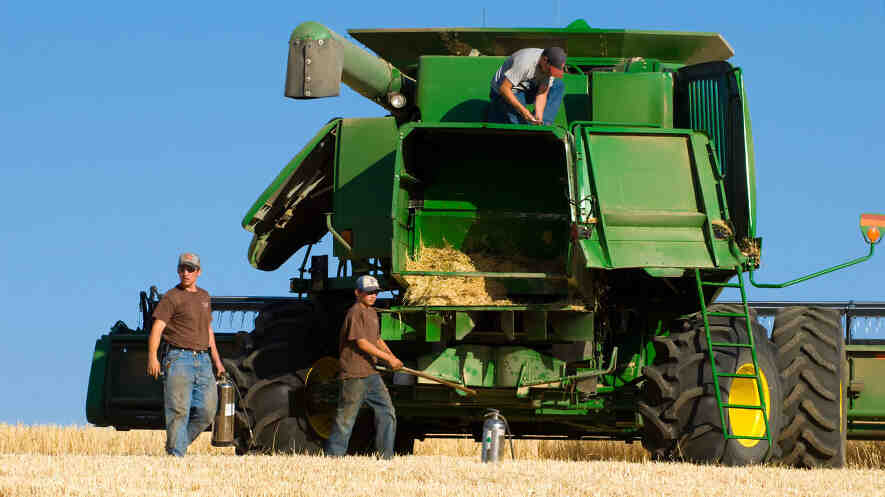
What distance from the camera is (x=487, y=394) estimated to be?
535 inches

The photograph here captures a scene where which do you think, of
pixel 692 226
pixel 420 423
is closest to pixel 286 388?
pixel 420 423

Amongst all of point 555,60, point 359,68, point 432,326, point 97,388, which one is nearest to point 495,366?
point 432,326

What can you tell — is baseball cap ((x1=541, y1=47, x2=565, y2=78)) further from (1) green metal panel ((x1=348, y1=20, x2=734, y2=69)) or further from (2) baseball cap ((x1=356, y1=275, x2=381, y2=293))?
(2) baseball cap ((x1=356, y1=275, x2=381, y2=293))

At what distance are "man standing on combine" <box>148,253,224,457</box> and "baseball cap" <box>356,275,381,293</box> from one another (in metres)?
1.36

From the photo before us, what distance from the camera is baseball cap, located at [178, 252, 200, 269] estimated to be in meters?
12.6

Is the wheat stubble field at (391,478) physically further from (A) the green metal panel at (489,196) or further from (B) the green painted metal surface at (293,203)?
(B) the green painted metal surface at (293,203)

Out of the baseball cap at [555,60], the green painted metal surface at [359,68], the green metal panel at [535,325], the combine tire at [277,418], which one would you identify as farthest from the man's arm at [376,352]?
the baseball cap at [555,60]

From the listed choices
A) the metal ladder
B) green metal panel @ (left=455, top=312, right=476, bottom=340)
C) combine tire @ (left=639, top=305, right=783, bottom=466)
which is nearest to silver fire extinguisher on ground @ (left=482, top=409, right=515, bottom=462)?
green metal panel @ (left=455, top=312, right=476, bottom=340)

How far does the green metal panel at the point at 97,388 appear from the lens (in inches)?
656

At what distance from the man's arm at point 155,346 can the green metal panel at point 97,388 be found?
438 cm

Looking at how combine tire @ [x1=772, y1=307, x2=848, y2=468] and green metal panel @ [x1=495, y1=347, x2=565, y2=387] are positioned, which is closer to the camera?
A: green metal panel @ [x1=495, y1=347, x2=565, y2=387]

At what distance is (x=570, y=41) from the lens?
52.3ft

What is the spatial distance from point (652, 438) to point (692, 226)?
1.92 meters

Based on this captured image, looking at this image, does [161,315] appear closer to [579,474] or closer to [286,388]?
[286,388]
